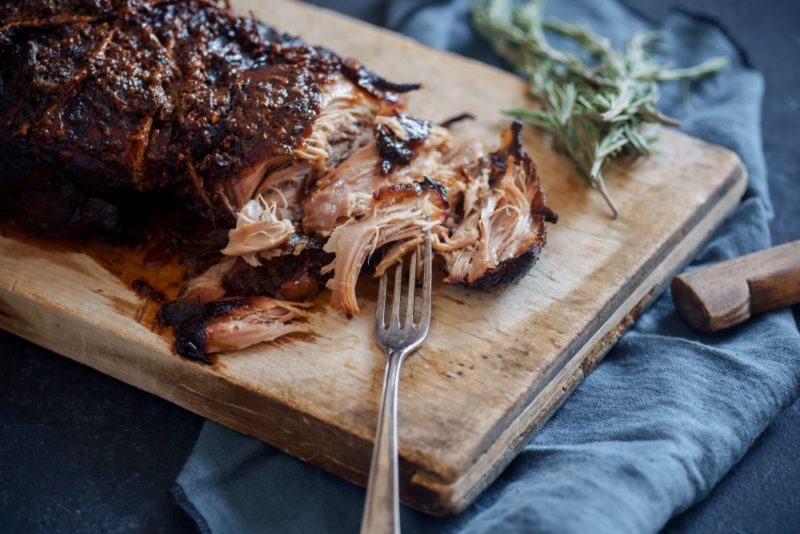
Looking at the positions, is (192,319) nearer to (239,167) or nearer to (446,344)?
(239,167)

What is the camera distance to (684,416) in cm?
314

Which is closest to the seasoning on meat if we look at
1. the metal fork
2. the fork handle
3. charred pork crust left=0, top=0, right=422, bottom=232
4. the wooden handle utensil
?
charred pork crust left=0, top=0, right=422, bottom=232

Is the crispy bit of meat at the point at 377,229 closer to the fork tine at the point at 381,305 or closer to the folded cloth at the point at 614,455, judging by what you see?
the fork tine at the point at 381,305

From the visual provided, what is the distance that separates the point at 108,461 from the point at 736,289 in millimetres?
2591

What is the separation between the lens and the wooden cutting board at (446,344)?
300cm

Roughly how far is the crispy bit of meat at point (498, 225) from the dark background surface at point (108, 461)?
1113mm

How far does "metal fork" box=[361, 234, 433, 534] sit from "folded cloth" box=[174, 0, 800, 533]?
0.34 m

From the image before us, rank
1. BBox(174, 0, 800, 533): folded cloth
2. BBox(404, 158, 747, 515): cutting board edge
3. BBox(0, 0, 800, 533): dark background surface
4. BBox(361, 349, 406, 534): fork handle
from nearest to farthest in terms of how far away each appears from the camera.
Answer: BBox(361, 349, 406, 534): fork handle → BBox(174, 0, 800, 533): folded cloth → BBox(404, 158, 747, 515): cutting board edge → BBox(0, 0, 800, 533): dark background surface

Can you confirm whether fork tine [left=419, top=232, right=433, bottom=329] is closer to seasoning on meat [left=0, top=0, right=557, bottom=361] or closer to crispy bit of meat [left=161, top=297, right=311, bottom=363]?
seasoning on meat [left=0, top=0, right=557, bottom=361]

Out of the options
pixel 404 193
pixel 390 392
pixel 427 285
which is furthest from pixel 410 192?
pixel 390 392

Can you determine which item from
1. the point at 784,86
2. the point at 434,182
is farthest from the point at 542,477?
the point at 784,86

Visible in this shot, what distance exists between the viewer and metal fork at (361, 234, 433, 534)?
2617mm

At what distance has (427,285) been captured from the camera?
3.32 m

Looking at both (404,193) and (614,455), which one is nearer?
(614,455)
